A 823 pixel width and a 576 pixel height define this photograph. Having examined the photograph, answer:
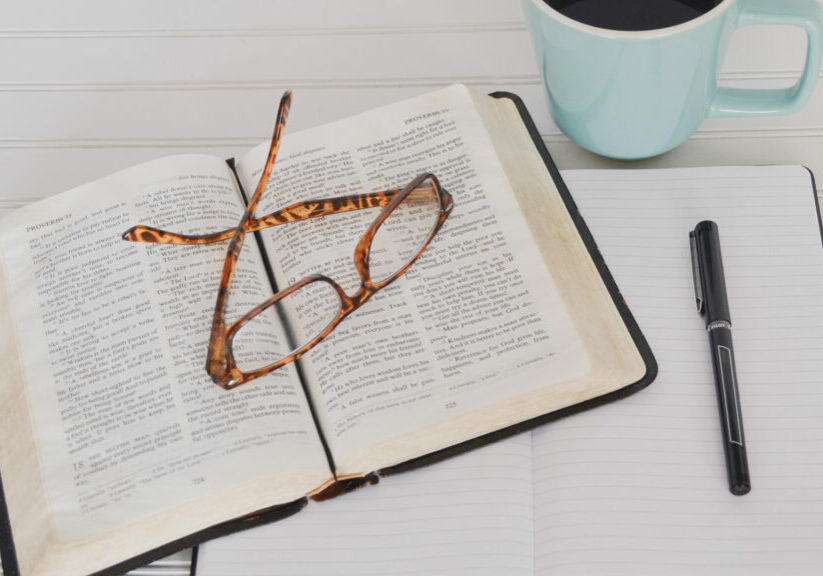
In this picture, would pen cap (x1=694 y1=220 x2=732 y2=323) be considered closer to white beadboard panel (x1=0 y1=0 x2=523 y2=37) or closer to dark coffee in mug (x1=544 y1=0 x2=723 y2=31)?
dark coffee in mug (x1=544 y1=0 x2=723 y2=31)

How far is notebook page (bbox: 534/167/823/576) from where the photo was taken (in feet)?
1.71

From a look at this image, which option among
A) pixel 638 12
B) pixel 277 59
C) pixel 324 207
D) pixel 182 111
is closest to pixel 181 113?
pixel 182 111

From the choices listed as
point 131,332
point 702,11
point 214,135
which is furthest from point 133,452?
point 702,11

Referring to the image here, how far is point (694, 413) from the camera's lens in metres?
0.56

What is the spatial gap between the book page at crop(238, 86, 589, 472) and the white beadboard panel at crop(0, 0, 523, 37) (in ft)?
0.56

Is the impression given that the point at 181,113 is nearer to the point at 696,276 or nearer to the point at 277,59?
the point at 277,59

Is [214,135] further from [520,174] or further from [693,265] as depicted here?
[693,265]

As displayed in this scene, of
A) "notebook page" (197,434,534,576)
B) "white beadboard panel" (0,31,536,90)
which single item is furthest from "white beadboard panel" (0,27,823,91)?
"notebook page" (197,434,534,576)

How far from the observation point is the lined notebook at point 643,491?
20.5 inches

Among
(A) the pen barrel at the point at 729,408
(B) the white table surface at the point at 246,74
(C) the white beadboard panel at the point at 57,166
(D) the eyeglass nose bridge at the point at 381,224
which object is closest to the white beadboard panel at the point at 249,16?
(B) the white table surface at the point at 246,74

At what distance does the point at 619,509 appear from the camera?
534 mm

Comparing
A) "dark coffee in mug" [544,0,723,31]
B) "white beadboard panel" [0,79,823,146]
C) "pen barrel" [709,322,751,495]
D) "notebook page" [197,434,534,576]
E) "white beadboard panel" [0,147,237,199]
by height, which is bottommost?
"notebook page" [197,434,534,576]

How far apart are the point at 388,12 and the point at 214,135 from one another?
210mm

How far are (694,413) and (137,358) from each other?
37cm
